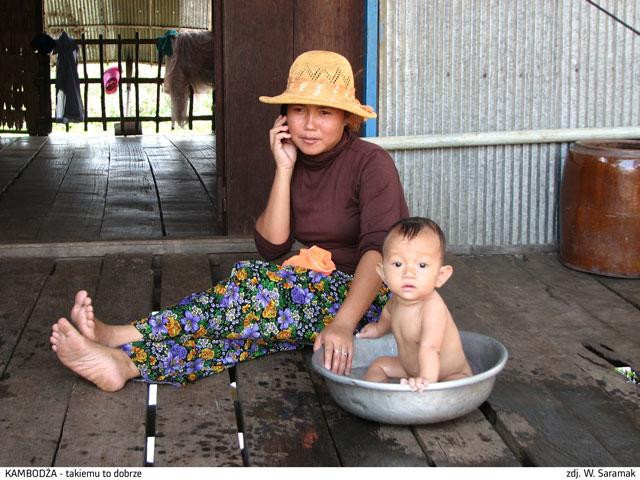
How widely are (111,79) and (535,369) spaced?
1062cm

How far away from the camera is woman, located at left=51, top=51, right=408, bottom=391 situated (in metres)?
2.76

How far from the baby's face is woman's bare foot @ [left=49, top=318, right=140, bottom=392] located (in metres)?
0.84

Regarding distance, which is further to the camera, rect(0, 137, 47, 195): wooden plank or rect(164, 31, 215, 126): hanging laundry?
rect(164, 31, 215, 126): hanging laundry

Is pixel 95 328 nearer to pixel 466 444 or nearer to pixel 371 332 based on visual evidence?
pixel 371 332

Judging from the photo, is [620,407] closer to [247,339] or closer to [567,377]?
[567,377]

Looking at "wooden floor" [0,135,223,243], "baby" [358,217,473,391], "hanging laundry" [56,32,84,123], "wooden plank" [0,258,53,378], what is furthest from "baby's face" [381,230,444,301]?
"hanging laundry" [56,32,84,123]

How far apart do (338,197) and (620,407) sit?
102 cm

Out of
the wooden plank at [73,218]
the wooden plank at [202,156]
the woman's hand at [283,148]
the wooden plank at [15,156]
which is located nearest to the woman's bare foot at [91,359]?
the woman's hand at [283,148]

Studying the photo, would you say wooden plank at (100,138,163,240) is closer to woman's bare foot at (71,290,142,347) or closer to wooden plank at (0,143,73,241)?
wooden plank at (0,143,73,241)

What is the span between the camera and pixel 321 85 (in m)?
2.82

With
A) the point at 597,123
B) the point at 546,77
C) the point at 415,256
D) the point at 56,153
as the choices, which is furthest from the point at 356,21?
the point at 56,153

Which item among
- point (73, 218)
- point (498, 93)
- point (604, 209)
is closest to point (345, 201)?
point (604, 209)
